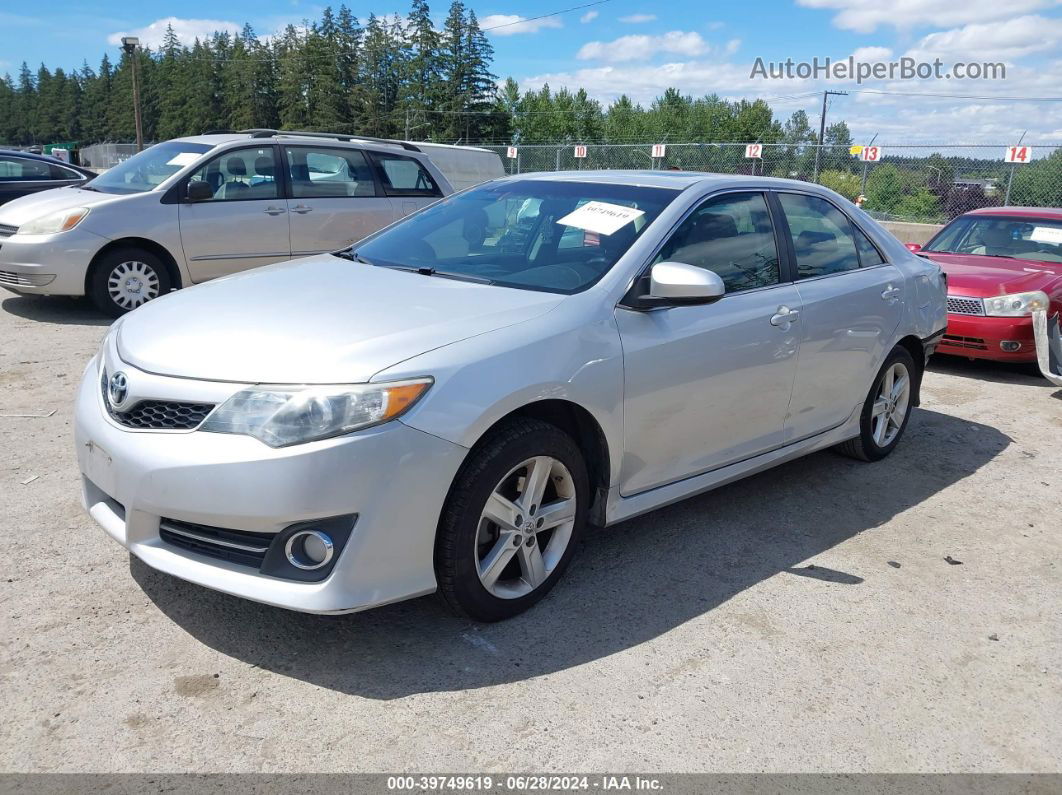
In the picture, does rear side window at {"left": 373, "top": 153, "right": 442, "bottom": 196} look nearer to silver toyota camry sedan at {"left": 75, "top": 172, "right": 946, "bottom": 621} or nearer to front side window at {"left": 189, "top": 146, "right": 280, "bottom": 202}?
front side window at {"left": 189, "top": 146, "right": 280, "bottom": 202}

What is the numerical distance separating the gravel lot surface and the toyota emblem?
31.1 inches

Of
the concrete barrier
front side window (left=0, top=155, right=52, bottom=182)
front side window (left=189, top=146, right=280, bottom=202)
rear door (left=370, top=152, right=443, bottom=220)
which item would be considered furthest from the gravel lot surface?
the concrete barrier

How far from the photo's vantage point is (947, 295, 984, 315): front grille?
25.9 feet

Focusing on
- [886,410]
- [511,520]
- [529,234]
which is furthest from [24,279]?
[886,410]

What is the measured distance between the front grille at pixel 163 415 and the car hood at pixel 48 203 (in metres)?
5.92

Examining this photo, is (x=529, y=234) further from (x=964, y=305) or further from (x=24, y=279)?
(x=24, y=279)

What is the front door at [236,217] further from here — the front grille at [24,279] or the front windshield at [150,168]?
the front grille at [24,279]

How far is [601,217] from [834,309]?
144 cm

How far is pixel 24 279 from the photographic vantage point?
8.04 metres

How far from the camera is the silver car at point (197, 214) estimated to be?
7.96m

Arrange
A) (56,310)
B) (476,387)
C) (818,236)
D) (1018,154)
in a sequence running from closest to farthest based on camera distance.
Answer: (476,387) < (818,236) < (56,310) < (1018,154)

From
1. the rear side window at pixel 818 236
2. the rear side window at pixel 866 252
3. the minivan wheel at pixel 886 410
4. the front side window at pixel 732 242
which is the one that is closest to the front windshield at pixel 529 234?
the front side window at pixel 732 242

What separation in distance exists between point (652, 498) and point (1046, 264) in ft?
21.9

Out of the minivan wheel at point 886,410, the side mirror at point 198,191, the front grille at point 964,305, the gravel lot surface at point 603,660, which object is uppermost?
the side mirror at point 198,191
